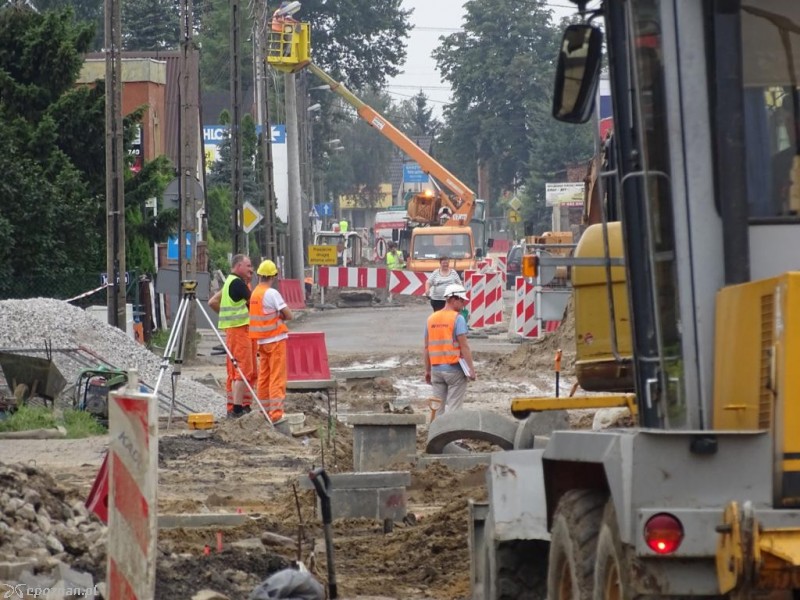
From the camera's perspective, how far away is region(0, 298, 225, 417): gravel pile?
2072 cm

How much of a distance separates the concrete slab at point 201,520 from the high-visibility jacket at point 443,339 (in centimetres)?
562

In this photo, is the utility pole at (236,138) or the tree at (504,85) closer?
the utility pole at (236,138)

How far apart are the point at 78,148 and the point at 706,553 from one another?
27318 mm

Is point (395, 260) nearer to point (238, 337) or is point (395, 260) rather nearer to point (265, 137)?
point (265, 137)

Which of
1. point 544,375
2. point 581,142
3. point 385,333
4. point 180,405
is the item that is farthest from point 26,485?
point 581,142

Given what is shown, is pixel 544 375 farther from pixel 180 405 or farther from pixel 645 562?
pixel 645 562

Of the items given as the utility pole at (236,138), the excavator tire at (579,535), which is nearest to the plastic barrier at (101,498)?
the excavator tire at (579,535)

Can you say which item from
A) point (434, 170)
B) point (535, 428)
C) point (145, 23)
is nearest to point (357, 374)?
point (535, 428)

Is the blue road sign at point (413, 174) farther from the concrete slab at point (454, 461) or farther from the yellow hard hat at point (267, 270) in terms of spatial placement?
the concrete slab at point (454, 461)

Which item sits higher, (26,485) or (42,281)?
(42,281)

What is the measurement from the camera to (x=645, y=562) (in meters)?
5.36

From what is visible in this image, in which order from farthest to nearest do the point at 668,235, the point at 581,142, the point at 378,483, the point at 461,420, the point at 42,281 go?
the point at 581,142
the point at 42,281
the point at 461,420
the point at 378,483
the point at 668,235

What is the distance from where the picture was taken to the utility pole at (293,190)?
2013 inches

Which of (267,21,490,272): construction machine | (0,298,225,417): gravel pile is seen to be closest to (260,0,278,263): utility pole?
(267,21,490,272): construction machine
